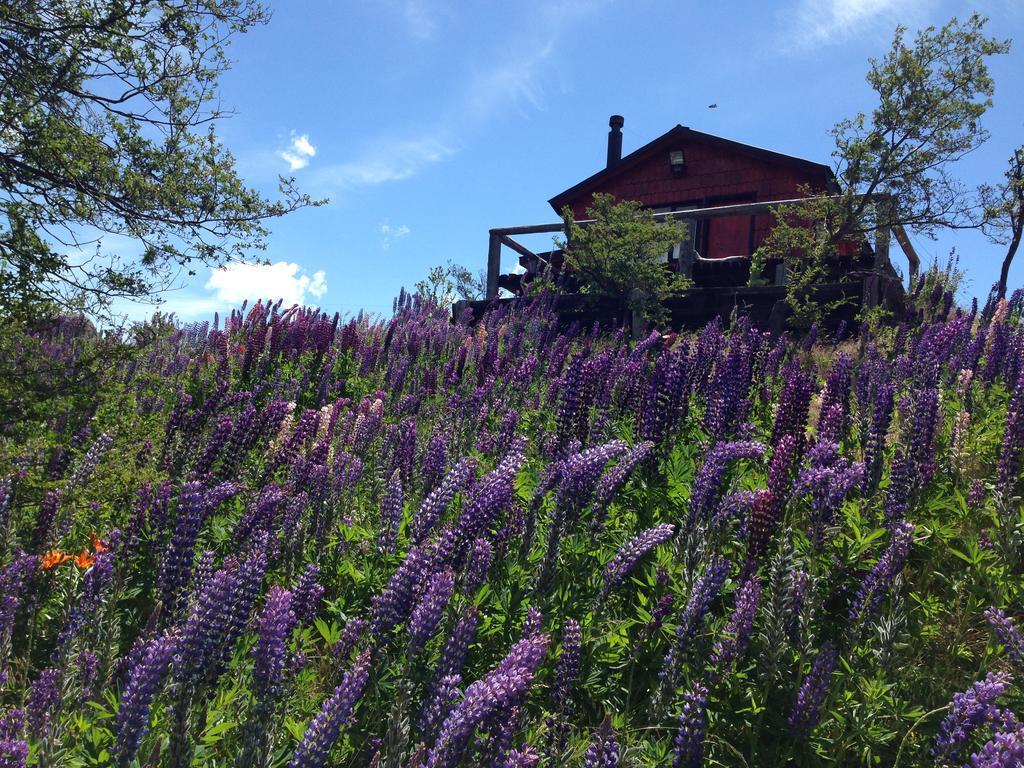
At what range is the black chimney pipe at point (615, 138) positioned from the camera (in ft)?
108

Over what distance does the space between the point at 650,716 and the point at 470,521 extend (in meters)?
1.14

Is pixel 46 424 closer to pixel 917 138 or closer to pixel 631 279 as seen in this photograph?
pixel 631 279

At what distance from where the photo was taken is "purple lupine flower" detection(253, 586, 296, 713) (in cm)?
234

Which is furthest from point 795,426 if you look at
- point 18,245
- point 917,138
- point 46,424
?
point 917,138

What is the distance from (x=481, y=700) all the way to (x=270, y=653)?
0.78 meters

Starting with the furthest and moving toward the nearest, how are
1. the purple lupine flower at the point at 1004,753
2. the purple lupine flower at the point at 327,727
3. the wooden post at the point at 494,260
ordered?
the wooden post at the point at 494,260 < the purple lupine flower at the point at 327,727 < the purple lupine flower at the point at 1004,753

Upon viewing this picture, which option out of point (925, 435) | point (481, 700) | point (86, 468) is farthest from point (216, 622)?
point (925, 435)

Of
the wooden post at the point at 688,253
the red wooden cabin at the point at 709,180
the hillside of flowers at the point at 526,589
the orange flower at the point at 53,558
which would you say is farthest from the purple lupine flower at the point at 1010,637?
the red wooden cabin at the point at 709,180

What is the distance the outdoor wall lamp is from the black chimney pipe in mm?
5265

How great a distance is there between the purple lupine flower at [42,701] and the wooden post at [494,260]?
1726 cm

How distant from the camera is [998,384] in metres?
7.26

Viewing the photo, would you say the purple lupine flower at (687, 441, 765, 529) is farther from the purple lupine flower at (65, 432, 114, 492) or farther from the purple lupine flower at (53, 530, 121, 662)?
the purple lupine flower at (65, 432, 114, 492)

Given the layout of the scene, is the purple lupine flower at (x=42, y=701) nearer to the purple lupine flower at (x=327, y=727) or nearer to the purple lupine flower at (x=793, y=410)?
the purple lupine flower at (x=327, y=727)

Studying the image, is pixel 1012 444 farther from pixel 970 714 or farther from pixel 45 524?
pixel 45 524
